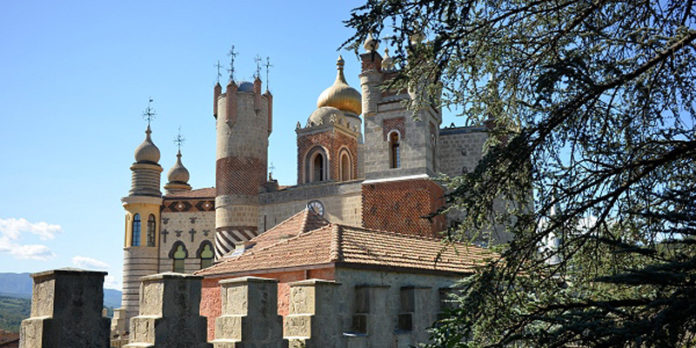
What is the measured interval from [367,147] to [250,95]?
7585 millimetres

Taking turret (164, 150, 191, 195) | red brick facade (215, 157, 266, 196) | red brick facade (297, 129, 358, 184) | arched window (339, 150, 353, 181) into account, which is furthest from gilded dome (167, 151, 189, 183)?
arched window (339, 150, 353, 181)

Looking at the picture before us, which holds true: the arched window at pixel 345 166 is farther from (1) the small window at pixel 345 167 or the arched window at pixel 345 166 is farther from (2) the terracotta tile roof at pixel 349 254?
(2) the terracotta tile roof at pixel 349 254

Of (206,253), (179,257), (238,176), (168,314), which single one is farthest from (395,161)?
(168,314)

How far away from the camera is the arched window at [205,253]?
3316 centimetres

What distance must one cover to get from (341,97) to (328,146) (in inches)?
190

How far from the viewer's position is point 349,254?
37.7ft

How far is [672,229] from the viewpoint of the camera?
4.92 meters

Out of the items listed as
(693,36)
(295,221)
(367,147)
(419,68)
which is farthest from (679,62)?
(367,147)

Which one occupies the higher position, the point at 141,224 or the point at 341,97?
the point at 341,97

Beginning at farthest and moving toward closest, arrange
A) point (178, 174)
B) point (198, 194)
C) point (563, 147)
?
point (178, 174)
point (198, 194)
point (563, 147)

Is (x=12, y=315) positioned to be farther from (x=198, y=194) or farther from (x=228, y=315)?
(x=228, y=315)

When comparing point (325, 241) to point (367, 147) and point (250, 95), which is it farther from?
point (250, 95)

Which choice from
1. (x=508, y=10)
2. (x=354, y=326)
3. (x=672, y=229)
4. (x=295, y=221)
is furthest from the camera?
(x=295, y=221)

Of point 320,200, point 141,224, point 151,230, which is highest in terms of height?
point 320,200
